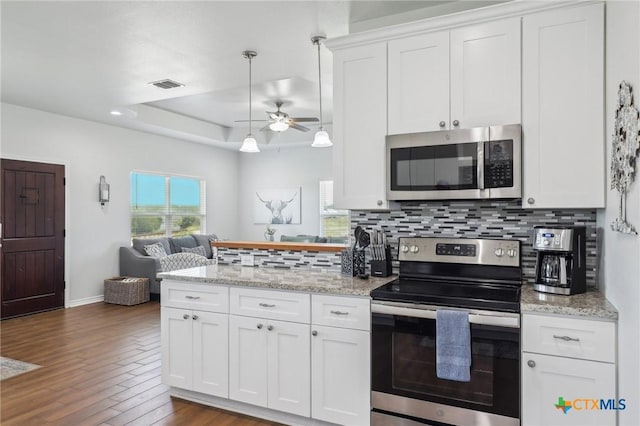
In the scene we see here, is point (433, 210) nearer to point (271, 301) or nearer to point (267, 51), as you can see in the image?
point (271, 301)

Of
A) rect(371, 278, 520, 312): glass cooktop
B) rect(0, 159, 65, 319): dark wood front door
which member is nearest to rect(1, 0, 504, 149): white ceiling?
rect(0, 159, 65, 319): dark wood front door

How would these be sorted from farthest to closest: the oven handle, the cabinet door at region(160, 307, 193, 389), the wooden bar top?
the wooden bar top → the cabinet door at region(160, 307, 193, 389) → the oven handle

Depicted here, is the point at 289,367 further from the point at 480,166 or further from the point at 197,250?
the point at 197,250

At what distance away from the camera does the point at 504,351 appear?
1921 mm

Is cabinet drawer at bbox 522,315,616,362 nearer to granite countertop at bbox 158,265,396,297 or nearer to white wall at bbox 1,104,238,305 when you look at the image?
granite countertop at bbox 158,265,396,297

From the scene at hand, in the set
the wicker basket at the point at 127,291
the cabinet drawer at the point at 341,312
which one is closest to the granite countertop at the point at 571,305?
the cabinet drawer at the point at 341,312

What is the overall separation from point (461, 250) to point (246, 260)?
5.18 feet

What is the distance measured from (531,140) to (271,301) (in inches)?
66.1

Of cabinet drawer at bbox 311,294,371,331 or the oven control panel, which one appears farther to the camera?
the oven control panel

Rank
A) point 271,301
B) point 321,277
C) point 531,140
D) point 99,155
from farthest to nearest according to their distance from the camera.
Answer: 1. point 99,155
2. point 321,277
3. point 271,301
4. point 531,140

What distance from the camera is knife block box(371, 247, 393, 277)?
266cm

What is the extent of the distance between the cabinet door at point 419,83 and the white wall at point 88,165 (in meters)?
4.90

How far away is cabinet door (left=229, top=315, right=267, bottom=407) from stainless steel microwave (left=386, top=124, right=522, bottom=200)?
1.14 metres

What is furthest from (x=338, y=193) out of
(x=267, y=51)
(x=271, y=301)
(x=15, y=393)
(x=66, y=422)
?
(x=15, y=393)
